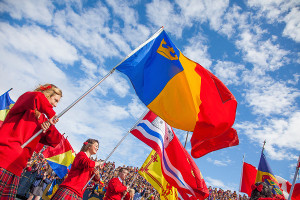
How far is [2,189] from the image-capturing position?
8.05 ft

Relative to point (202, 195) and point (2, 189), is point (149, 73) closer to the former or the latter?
point (202, 195)

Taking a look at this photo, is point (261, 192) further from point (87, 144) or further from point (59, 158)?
point (59, 158)

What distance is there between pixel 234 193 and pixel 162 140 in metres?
16.6

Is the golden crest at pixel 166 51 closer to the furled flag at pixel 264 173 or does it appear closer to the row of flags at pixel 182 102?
the row of flags at pixel 182 102

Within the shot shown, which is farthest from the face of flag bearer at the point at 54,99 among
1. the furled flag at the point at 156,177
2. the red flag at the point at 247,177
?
the red flag at the point at 247,177

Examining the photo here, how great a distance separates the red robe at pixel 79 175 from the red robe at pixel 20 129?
4.97 ft

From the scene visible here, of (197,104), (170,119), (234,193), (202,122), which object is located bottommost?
(170,119)

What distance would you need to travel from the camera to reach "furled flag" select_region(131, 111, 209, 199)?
5230 mm

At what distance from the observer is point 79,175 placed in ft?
13.9

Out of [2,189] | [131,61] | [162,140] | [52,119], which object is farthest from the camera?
[162,140]

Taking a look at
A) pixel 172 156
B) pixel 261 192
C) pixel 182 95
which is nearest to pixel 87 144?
pixel 172 156

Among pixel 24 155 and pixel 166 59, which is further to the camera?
pixel 166 59

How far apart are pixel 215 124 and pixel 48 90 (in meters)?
3.57

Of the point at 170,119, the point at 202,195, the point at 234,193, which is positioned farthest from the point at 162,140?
the point at 234,193
